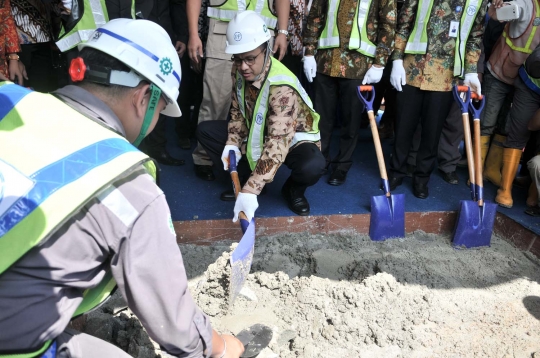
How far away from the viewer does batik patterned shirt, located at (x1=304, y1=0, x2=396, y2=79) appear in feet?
12.1

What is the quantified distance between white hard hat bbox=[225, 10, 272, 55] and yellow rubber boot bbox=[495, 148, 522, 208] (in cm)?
231

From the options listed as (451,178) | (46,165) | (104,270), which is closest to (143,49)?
(46,165)

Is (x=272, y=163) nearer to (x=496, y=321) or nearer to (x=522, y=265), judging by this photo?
(x=496, y=321)

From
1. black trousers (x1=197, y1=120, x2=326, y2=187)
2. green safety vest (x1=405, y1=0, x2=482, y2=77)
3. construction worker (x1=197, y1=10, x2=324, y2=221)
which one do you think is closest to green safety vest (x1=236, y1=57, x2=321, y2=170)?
construction worker (x1=197, y1=10, x2=324, y2=221)

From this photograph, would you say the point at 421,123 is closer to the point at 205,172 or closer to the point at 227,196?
the point at 227,196

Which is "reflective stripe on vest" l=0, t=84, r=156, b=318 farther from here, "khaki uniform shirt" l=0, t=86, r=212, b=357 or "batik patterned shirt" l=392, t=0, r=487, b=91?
"batik patterned shirt" l=392, t=0, r=487, b=91

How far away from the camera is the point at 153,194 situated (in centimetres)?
125

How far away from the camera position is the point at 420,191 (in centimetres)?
395

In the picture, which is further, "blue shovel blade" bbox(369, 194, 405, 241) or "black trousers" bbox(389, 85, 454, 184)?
"black trousers" bbox(389, 85, 454, 184)

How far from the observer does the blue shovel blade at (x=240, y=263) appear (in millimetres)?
2508

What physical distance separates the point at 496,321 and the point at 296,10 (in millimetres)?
3069

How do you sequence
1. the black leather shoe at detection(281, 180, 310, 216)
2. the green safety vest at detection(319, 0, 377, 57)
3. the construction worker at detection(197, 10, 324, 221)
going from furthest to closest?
the green safety vest at detection(319, 0, 377, 57) → the black leather shoe at detection(281, 180, 310, 216) → the construction worker at detection(197, 10, 324, 221)

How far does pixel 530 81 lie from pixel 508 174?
77 centimetres

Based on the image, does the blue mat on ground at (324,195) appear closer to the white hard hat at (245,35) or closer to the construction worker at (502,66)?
the construction worker at (502,66)
